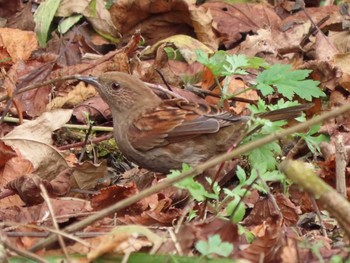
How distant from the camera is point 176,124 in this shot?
6258mm

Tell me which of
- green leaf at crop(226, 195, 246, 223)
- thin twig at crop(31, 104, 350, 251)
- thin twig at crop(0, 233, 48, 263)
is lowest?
green leaf at crop(226, 195, 246, 223)

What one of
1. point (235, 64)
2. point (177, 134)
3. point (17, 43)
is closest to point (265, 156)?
point (235, 64)

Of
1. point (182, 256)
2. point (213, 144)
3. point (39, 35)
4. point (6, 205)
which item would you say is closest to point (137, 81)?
point (213, 144)

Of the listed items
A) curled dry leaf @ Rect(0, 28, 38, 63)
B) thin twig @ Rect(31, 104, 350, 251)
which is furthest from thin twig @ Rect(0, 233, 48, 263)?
curled dry leaf @ Rect(0, 28, 38, 63)

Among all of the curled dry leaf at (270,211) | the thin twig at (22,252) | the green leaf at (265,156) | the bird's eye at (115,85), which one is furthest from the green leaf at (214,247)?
the bird's eye at (115,85)

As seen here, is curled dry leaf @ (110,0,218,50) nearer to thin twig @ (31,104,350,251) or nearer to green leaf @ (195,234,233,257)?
thin twig @ (31,104,350,251)

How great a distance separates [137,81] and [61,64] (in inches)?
58.0

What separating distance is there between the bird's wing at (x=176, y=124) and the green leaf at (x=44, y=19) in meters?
2.09

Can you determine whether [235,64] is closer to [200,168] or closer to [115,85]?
[115,85]

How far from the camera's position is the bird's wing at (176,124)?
6168 millimetres

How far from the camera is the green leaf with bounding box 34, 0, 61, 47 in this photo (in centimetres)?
821

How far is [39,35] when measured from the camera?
27.0 ft

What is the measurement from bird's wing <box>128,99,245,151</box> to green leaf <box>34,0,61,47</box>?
2.09m

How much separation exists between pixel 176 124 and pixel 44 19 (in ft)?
8.07
